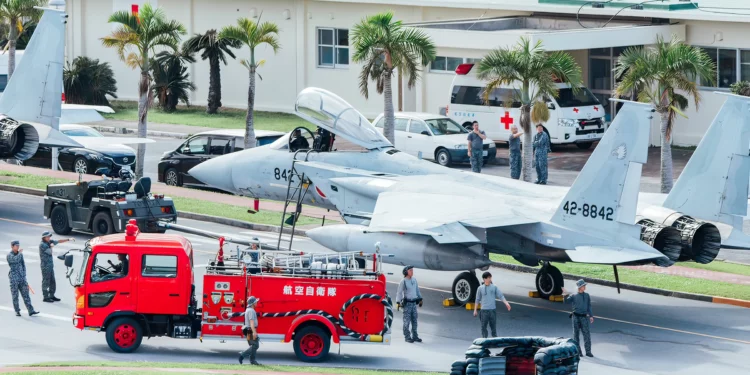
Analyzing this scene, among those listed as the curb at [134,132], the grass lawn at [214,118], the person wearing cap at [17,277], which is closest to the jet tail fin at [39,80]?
the person wearing cap at [17,277]

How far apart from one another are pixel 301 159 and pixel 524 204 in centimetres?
564

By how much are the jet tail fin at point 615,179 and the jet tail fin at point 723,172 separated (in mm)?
1650

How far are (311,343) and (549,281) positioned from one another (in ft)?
23.2

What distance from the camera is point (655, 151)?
4509 cm

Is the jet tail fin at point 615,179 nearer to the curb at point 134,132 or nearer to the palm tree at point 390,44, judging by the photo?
the palm tree at point 390,44

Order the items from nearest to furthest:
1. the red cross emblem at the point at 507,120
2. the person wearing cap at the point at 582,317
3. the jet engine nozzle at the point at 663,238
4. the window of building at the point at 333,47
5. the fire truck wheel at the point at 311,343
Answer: the fire truck wheel at the point at 311,343
the person wearing cap at the point at 582,317
the jet engine nozzle at the point at 663,238
the red cross emblem at the point at 507,120
the window of building at the point at 333,47

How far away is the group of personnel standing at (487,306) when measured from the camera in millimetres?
21828

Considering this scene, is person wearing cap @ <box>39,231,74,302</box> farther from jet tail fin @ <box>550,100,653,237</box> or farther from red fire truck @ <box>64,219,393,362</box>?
jet tail fin @ <box>550,100,653,237</box>

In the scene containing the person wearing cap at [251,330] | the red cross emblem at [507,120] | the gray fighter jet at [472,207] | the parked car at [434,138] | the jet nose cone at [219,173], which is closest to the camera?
the person wearing cap at [251,330]

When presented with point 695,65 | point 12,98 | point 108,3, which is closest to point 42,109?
point 12,98

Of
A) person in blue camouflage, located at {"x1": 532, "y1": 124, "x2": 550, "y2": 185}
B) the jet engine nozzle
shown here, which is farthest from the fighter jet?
the jet engine nozzle

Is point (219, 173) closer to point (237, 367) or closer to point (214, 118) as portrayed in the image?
point (237, 367)

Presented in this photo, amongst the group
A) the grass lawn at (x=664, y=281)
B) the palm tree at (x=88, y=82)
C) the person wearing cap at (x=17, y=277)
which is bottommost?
the grass lawn at (x=664, y=281)

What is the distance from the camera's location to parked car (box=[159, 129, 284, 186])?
124ft
